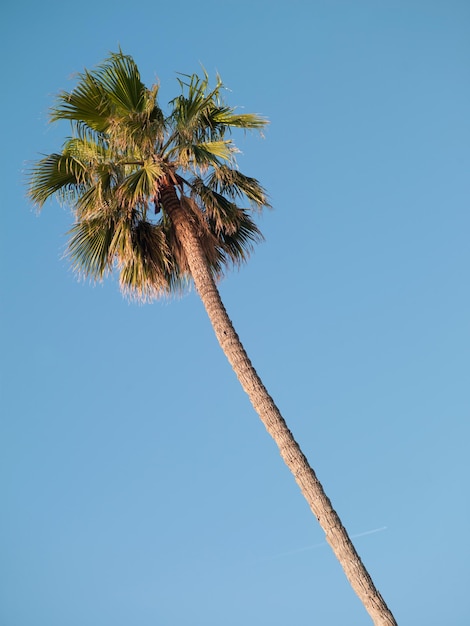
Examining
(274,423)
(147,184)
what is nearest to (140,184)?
(147,184)

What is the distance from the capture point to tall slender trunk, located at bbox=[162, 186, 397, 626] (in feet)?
33.9

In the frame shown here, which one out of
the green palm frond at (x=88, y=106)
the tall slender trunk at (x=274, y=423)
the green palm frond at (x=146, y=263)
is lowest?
the tall slender trunk at (x=274, y=423)

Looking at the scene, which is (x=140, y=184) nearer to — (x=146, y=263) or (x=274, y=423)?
(x=146, y=263)

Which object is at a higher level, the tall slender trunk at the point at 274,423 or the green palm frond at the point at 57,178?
the green palm frond at the point at 57,178

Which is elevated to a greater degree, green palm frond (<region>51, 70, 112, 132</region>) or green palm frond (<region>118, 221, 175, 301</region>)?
green palm frond (<region>51, 70, 112, 132</region>)

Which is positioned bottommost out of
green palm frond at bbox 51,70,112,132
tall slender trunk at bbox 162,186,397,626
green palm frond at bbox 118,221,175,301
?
tall slender trunk at bbox 162,186,397,626

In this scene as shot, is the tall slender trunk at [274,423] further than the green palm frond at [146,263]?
No

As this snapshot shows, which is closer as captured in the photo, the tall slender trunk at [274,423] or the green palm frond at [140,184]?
the tall slender trunk at [274,423]

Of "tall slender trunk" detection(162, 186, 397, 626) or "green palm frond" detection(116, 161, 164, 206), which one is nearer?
"tall slender trunk" detection(162, 186, 397, 626)

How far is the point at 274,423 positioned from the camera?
38.2ft

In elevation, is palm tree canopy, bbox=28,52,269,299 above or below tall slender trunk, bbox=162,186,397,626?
above

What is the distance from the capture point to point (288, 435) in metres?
11.5

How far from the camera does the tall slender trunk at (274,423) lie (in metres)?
10.3

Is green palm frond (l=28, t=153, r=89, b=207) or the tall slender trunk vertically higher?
green palm frond (l=28, t=153, r=89, b=207)
